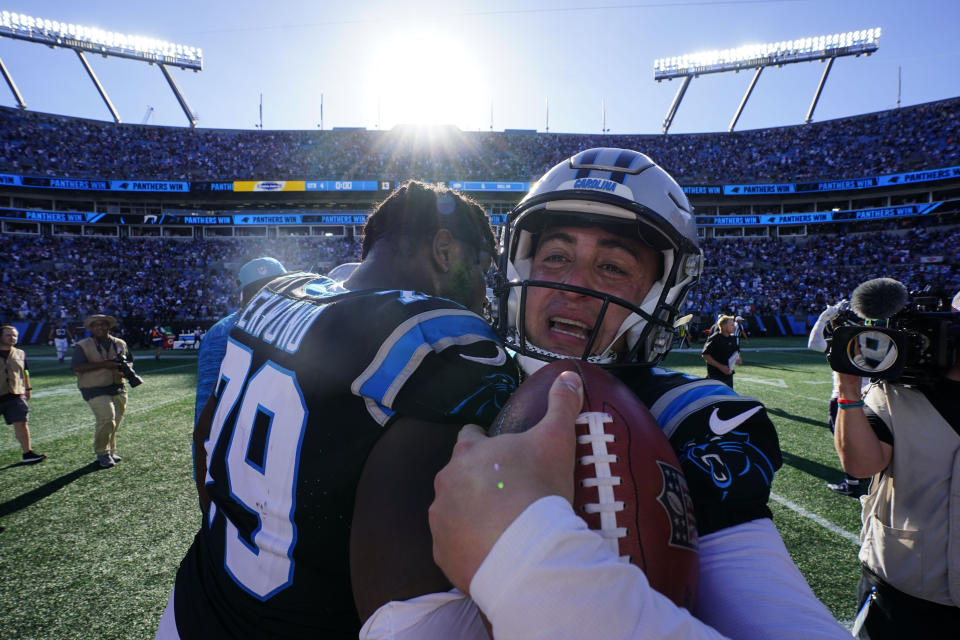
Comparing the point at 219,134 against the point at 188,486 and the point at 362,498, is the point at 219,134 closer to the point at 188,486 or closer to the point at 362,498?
the point at 188,486

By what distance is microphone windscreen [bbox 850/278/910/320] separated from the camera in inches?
93.4

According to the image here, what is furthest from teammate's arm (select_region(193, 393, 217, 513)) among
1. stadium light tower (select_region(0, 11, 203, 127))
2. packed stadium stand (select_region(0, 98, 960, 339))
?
stadium light tower (select_region(0, 11, 203, 127))

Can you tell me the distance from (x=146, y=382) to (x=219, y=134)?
1175 inches

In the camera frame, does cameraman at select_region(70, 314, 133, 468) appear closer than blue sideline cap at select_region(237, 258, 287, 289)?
No

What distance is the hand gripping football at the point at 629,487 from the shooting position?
875mm

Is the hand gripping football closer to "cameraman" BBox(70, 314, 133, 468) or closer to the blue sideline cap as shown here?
the blue sideline cap

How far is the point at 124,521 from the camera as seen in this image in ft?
16.5

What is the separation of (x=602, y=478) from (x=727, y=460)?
417mm

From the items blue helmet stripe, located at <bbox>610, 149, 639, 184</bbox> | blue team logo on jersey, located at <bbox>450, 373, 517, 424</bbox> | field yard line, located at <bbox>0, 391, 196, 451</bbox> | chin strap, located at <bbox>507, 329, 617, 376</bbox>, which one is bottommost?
field yard line, located at <bbox>0, 391, 196, 451</bbox>

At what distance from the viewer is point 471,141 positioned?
3881 centimetres

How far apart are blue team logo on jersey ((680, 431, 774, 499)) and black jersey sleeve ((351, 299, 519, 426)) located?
1.47 ft

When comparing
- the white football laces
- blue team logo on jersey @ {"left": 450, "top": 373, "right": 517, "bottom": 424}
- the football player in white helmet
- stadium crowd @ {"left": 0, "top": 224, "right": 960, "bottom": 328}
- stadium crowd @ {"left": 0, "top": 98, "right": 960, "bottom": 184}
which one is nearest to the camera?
the football player in white helmet

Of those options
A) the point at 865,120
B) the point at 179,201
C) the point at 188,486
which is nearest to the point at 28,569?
the point at 188,486

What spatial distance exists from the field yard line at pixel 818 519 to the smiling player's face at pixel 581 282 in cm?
430
